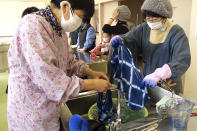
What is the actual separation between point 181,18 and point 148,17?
1.54 m

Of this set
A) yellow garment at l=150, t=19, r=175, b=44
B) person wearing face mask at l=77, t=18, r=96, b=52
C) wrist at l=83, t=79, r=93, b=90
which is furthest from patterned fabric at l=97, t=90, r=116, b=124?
person wearing face mask at l=77, t=18, r=96, b=52

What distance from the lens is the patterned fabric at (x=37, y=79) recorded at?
2.16 feet

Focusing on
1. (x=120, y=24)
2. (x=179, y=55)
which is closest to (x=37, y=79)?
(x=179, y=55)

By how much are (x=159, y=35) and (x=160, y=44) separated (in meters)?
0.07

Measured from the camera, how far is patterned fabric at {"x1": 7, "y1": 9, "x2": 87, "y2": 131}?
25.9 inches

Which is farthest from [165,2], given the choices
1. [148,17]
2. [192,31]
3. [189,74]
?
[189,74]

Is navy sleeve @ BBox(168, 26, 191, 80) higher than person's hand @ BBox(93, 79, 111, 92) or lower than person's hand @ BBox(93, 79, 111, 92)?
higher

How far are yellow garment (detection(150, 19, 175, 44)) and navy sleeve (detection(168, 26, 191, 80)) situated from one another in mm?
71

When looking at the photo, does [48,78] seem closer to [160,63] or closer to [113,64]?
[113,64]

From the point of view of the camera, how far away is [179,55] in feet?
3.19

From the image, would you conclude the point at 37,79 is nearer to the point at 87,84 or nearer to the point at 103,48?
the point at 87,84

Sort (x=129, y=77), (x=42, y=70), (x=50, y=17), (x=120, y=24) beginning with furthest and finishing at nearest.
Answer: (x=120, y=24) < (x=129, y=77) < (x=50, y=17) < (x=42, y=70)

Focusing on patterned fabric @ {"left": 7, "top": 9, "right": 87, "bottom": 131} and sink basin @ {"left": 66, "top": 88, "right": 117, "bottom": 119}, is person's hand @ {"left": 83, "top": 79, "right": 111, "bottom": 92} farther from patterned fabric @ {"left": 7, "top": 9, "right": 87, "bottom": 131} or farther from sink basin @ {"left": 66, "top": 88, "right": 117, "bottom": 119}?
sink basin @ {"left": 66, "top": 88, "right": 117, "bottom": 119}

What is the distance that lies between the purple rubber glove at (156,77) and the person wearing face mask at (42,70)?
0.20 metres
